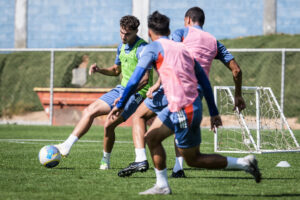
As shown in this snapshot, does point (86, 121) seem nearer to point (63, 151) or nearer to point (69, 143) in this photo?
point (69, 143)

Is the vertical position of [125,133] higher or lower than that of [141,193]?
lower

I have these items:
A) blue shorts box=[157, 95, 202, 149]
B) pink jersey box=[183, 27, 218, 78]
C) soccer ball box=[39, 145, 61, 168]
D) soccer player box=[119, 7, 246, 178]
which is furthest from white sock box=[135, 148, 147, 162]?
blue shorts box=[157, 95, 202, 149]

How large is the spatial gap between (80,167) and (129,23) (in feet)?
6.86

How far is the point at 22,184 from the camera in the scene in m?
6.36

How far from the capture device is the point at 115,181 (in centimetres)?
671

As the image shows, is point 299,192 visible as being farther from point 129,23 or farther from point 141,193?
point 129,23

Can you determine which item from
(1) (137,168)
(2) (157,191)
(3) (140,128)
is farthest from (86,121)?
(2) (157,191)

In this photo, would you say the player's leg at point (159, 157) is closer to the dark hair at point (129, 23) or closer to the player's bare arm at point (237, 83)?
the player's bare arm at point (237, 83)


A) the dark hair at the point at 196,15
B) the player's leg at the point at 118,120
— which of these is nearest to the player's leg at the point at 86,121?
the player's leg at the point at 118,120

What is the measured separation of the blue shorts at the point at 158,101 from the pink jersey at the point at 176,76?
1.14 m

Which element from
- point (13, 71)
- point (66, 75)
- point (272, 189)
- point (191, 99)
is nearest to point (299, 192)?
point (272, 189)

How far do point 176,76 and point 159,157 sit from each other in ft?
2.67

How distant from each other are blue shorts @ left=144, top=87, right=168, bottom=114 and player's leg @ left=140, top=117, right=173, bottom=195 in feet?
3.16

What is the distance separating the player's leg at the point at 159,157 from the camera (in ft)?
18.7
